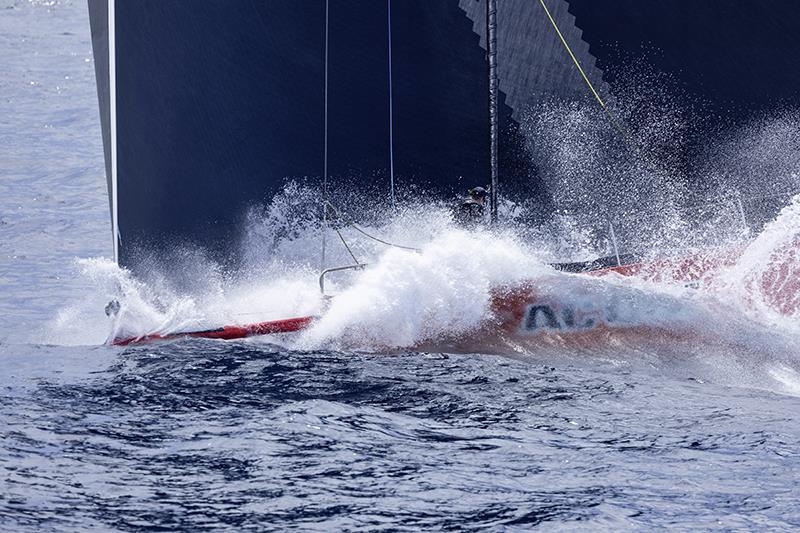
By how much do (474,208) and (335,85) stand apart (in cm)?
190

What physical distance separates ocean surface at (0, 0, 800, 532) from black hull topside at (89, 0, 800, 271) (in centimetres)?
62

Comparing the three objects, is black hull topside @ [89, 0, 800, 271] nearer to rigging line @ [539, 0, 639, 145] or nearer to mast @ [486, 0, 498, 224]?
rigging line @ [539, 0, 639, 145]

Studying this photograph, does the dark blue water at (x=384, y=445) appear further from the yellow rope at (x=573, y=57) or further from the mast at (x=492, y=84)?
the yellow rope at (x=573, y=57)

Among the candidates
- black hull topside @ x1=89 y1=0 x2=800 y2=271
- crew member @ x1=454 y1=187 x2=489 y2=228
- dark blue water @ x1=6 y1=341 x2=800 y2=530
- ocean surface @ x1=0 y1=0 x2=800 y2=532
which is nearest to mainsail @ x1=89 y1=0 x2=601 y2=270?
black hull topside @ x1=89 y1=0 x2=800 y2=271

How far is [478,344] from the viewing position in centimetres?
1075

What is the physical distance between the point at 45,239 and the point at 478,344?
929cm

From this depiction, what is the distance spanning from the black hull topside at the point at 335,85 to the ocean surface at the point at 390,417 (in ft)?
2.05

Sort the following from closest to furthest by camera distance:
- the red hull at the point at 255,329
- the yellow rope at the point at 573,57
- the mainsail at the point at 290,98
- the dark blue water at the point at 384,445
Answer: the dark blue water at the point at 384,445
the red hull at the point at 255,329
the mainsail at the point at 290,98
the yellow rope at the point at 573,57

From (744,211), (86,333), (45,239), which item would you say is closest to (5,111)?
(45,239)

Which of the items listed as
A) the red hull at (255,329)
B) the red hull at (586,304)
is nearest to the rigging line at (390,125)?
the red hull at (586,304)

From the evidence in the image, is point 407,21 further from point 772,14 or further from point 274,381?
point 274,381

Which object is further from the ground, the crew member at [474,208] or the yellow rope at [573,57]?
the yellow rope at [573,57]

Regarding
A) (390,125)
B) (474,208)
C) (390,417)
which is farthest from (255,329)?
(390,125)

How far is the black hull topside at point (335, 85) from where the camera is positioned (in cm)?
1138
